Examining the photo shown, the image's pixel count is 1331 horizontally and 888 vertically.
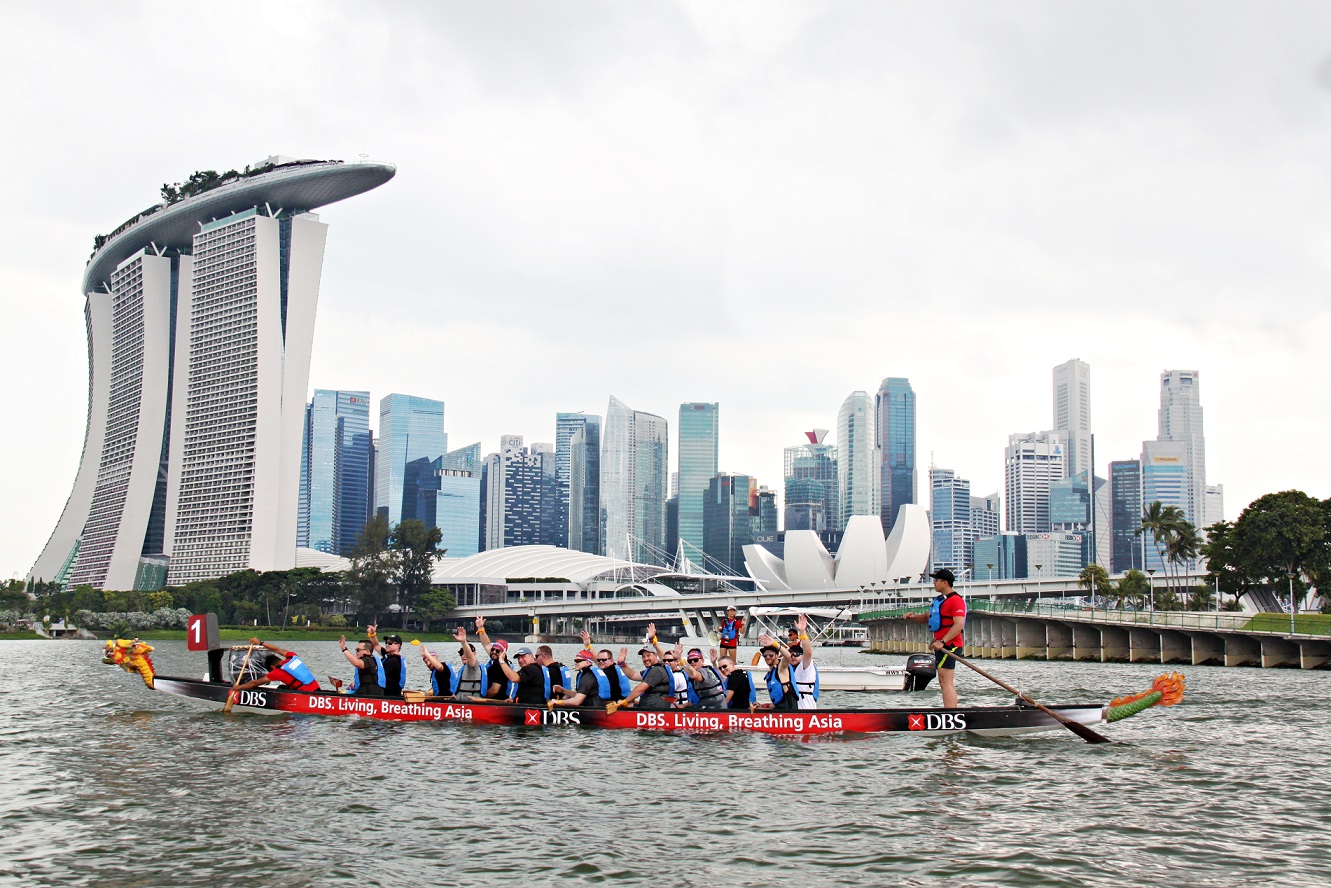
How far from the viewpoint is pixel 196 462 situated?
184m

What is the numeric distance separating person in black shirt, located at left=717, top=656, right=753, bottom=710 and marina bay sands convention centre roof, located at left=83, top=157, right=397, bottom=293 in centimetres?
16800

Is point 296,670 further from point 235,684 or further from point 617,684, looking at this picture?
point 617,684

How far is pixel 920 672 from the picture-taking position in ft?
120

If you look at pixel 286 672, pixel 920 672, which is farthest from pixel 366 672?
pixel 920 672

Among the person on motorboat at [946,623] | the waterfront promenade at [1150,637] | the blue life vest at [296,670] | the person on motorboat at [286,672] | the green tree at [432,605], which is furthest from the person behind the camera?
the green tree at [432,605]

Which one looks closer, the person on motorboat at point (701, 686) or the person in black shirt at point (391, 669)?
the person on motorboat at point (701, 686)

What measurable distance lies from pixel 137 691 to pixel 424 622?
12250cm

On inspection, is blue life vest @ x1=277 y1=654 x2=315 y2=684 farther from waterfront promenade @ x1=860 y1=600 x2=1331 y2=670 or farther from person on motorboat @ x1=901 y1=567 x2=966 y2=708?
waterfront promenade @ x1=860 y1=600 x2=1331 y2=670

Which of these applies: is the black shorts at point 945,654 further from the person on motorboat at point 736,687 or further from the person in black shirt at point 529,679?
the person in black shirt at point 529,679

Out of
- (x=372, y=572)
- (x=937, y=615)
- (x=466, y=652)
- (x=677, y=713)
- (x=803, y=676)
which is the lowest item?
(x=677, y=713)

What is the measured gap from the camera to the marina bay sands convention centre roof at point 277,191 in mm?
178375

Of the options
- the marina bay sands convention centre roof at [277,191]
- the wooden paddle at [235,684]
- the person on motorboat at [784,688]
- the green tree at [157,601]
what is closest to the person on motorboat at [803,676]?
the person on motorboat at [784,688]

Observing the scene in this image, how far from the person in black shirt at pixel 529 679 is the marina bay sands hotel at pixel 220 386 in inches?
6273

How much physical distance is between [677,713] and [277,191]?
Answer: 574 ft
